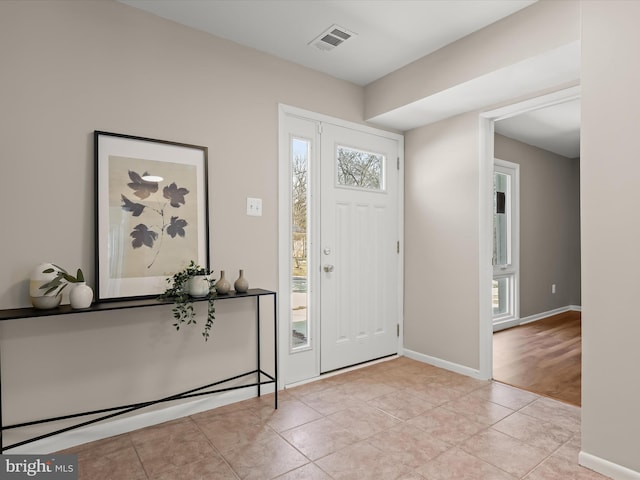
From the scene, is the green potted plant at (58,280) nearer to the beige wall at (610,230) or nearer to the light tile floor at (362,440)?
the light tile floor at (362,440)

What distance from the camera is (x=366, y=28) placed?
8.61 feet

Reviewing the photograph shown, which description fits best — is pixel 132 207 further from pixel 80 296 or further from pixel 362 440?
pixel 362 440

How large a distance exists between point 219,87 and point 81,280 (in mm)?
1579

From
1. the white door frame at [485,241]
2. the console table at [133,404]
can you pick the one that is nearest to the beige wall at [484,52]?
the white door frame at [485,241]

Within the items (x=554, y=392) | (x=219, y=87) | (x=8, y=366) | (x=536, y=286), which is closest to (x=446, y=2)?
(x=219, y=87)

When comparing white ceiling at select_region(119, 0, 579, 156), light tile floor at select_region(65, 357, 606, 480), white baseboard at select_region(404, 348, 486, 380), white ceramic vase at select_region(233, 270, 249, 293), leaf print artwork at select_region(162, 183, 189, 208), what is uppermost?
white ceiling at select_region(119, 0, 579, 156)

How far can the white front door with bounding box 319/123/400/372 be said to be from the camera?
130 inches

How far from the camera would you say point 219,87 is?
8.93 feet

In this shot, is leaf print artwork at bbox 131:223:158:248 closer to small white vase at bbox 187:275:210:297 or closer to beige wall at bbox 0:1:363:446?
beige wall at bbox 0:1:363:446

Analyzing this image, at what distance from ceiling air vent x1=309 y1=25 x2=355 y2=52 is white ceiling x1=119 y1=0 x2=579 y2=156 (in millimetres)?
26

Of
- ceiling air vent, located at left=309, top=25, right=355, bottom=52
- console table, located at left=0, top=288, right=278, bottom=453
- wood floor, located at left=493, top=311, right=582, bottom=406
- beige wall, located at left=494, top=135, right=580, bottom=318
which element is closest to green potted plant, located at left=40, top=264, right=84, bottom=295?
console table, located at left=0, top=288, right=278, bottom=453

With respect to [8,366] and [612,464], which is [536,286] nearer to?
[612,464]

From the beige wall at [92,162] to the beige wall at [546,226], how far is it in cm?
355

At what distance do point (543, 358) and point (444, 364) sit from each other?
110 cm
